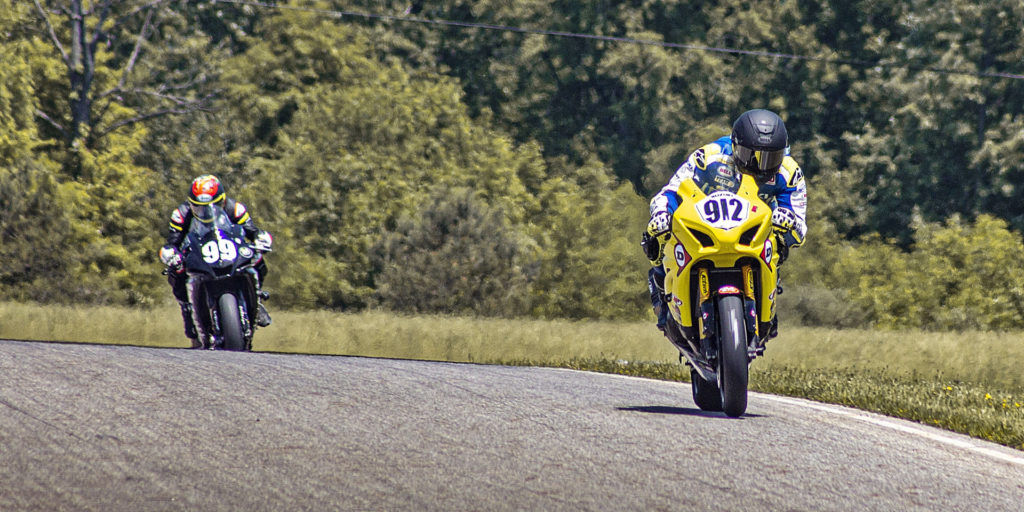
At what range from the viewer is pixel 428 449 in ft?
24.2

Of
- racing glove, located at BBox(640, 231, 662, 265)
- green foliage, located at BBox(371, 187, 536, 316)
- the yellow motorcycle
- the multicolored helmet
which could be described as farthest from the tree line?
the yellow motorcycle

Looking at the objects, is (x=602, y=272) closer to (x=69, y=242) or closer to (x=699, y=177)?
(x=69, y=242)

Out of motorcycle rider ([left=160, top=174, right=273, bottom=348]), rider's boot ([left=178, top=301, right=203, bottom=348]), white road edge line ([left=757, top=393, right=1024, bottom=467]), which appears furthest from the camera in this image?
rider's boot ([left=178, top=301, right=203, bottom=348])

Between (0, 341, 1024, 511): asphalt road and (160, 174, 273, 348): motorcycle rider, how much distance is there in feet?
12.7

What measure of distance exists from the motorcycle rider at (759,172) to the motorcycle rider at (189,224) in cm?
612

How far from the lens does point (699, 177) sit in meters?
9.25

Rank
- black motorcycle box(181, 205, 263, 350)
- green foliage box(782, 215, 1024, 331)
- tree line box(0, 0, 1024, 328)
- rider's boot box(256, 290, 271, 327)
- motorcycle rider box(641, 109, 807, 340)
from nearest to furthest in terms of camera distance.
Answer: motorcycle rider box(641, 109, 807, 340)
black motorcycle box(181, 205, 263, 350)
rider's boot box(256, 290, 271, 327)
green foliage box(782, 215, 1024, 331)
tree line box(0, 0, 1024, 328)

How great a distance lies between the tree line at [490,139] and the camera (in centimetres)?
Answer: 3309

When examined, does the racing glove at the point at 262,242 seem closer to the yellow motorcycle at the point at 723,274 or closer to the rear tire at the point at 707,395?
the rear tire at the point at 707,395

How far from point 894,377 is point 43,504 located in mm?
10027

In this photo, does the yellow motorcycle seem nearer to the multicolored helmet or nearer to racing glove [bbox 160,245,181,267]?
the multicolored helmet

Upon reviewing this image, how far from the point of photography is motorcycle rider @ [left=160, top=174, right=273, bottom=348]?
564 inches

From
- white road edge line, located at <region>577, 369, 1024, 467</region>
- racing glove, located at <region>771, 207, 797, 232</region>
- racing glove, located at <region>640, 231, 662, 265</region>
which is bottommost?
white road edge line, located at <region>577, 369, 1024, 467</region>

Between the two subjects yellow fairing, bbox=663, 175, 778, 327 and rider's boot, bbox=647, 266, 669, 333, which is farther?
rider's boot, bbox=647, 266, 669, 333
